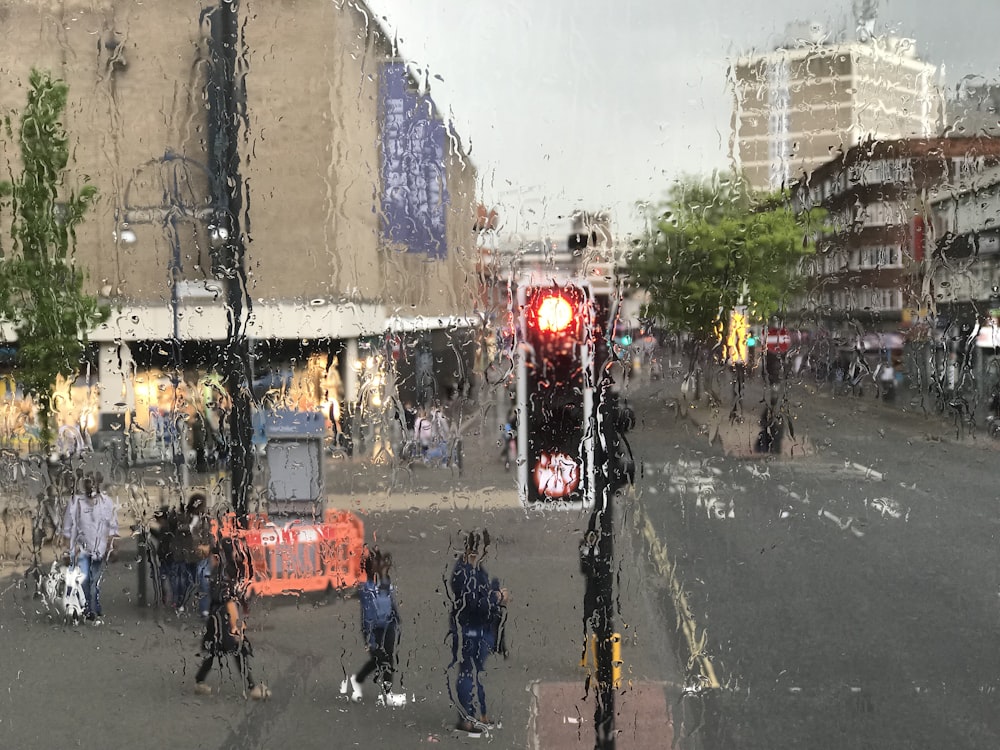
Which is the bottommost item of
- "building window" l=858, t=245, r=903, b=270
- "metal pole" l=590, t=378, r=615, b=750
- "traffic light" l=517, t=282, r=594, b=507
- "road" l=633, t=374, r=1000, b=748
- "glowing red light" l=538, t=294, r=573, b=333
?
"road" l=633, t=374, r=1000, b=748

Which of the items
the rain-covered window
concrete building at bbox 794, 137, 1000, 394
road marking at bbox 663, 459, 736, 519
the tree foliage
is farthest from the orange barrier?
road marking at bbox 663, 459, 736, 519

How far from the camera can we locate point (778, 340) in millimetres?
7660

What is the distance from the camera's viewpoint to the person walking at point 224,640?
17.0ft

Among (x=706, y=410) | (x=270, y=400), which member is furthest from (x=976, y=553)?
(x=270, y=400)

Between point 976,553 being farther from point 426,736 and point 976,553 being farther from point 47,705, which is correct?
point 47,705

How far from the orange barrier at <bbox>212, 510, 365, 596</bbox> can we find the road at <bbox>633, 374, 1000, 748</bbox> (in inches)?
96.1

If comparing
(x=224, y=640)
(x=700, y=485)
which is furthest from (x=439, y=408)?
(x=224, y=640)

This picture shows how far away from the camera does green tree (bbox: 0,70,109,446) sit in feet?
28.5

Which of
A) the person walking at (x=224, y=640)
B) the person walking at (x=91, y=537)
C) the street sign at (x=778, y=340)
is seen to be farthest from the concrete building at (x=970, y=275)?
the person walking at (x=91, y=537)

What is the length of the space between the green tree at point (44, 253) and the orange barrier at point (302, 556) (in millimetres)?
3493

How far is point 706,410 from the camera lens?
1180 cm

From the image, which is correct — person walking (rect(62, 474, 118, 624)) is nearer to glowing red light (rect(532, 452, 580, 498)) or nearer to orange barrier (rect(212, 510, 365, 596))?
orange barrier (rect(212, 510, 365, 596))

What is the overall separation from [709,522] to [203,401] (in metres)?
5.48

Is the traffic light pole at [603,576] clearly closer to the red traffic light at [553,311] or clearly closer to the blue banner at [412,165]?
the red traffic light at [553,311]
